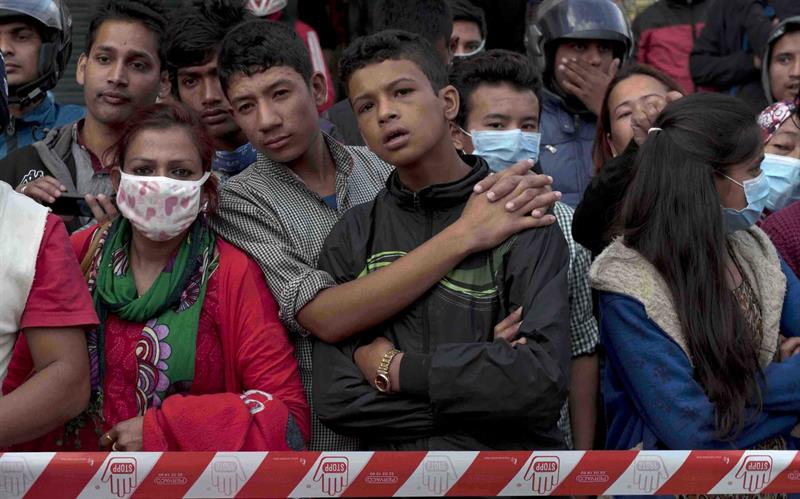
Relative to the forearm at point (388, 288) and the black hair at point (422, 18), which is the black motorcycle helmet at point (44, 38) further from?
the forearm at point (388, 288)

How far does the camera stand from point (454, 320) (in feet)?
11.5

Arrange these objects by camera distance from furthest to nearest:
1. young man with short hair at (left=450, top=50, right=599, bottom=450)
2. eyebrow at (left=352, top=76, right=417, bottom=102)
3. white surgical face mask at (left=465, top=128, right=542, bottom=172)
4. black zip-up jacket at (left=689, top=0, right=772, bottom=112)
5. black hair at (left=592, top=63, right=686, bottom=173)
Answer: black zip-up jacket at (left=689, top=0, right=772, bottom=112)
black hair at (left=592, top=63, right=686, bottom=173)
white surgical face mask at (left=465, top=128, right=542, bottom=172)
young man with short hair at (left=450, top=50, right=599, bottom=450)
eyebrow at (left=352, top=76, right=417, bottom=102)

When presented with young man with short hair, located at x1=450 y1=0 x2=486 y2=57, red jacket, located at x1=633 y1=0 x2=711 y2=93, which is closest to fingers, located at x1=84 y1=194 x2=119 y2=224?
young man with short hair, located at x1=450 y1=0 x2=486 y2=57

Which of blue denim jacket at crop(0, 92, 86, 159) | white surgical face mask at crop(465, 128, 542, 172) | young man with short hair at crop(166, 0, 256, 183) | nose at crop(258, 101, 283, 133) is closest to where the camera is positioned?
nose at crop(258, 101, 283, 133)

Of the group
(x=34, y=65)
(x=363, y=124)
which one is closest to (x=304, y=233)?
(x=363, y=124)

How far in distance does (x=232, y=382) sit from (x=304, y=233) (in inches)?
21.1

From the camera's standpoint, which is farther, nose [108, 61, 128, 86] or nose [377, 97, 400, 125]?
nose [108, 61, 128, 86]

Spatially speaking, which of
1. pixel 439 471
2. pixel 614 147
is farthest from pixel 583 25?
pixel 439 471

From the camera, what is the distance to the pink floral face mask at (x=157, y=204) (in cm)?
372

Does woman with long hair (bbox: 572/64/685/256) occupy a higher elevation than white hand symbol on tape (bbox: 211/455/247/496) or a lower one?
higher

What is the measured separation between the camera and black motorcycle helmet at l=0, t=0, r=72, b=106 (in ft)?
17.4

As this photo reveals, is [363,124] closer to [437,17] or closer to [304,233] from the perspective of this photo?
[304,233]

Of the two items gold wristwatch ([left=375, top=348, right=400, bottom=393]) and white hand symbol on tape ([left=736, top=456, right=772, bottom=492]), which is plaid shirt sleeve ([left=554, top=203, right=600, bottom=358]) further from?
gold wristwatch ([left=375, top=348, right=400, bottom=393])

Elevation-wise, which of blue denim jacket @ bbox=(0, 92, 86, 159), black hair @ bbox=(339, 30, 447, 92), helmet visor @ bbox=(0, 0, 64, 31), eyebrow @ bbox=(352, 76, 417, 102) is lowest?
blue denim jacket @ bbox=(0, 92, 86, 159)
